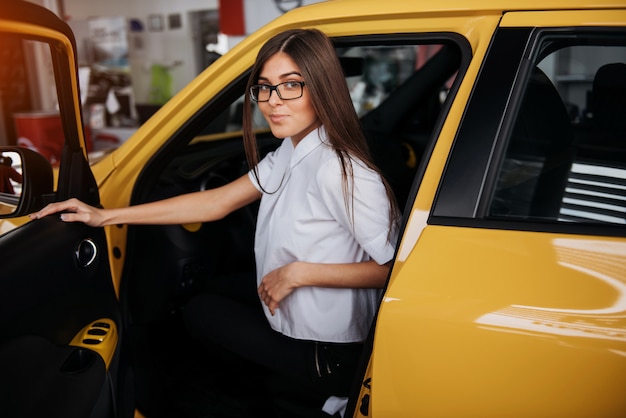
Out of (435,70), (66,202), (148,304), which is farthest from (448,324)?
(435,70)

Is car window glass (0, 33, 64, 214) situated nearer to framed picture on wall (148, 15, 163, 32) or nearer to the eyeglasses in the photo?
framed picture on wall (148, 15, 163, 32)

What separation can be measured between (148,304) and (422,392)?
1183 millimetres

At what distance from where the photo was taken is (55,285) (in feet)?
4.52

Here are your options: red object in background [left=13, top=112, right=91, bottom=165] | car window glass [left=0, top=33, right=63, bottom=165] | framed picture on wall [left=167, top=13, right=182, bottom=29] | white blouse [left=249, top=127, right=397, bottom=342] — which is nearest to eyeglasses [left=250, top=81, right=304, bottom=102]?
white blouse [left=249, top=127, right=397, bottom=342]

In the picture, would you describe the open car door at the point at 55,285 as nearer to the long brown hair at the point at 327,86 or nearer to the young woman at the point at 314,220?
the young woman at the point at 314,220

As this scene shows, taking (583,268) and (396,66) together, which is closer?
(583,268)

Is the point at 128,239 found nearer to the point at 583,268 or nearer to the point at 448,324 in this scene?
the point at 448,324

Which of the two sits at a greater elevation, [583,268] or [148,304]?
[583,268]

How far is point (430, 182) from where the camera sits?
1.21 metres

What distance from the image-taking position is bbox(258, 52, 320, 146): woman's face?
1.42 meters

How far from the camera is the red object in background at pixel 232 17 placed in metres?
5.98

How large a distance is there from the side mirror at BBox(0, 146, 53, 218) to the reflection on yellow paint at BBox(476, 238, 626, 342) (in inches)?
41.6

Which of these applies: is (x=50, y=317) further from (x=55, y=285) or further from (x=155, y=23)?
(x=155, y=23)

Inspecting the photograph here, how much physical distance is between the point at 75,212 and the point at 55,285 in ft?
0.73
